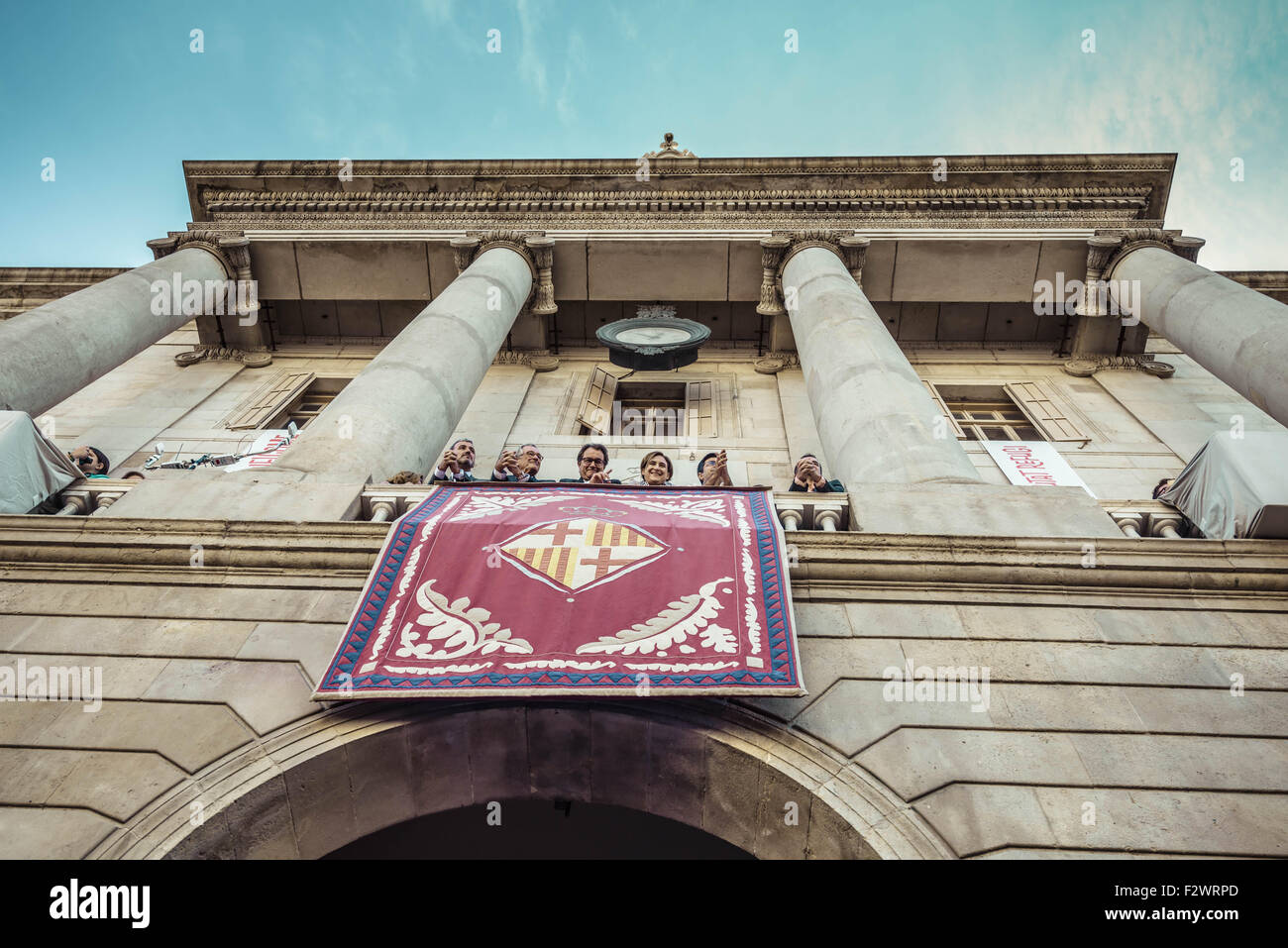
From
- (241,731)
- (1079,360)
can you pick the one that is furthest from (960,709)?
(1079,360)

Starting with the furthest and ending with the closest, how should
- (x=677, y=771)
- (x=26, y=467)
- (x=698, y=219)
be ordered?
(x=698, y=219)
(x=26, y=467)
(x=677, y=771)

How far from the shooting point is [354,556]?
7.14 metres

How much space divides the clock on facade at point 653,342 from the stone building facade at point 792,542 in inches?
63.1

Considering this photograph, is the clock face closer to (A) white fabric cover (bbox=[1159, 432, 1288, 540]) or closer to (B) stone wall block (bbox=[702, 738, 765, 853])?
(A) white fabric cover (bbox=[1159, 432, 1288, 540])

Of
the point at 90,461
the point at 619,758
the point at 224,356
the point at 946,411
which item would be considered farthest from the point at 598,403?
the point at 619,758

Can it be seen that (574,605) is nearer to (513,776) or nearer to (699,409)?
(513,776)

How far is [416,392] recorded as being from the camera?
1141 centimetres

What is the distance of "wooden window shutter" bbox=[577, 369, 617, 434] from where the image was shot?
55.5 ft

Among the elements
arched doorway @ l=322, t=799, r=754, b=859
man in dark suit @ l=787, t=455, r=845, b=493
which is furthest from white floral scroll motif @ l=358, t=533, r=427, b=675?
man in dark suit @ l=787, t=455, r=845, b=493

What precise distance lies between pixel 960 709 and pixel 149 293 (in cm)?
1730

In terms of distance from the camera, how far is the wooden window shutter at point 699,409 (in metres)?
16.6

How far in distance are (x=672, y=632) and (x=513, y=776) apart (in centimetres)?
167

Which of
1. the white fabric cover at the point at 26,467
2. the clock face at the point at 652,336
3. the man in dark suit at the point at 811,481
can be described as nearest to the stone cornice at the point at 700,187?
the clock face at the point at 652,336
